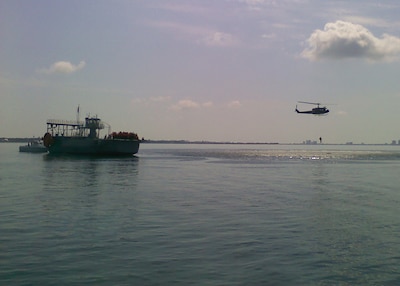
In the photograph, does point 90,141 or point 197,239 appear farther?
point 90,141

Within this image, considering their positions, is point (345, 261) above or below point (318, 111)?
below

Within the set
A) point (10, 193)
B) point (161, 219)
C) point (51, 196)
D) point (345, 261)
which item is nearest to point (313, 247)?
point (345, 261)

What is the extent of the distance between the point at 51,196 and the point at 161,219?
15.4 metres

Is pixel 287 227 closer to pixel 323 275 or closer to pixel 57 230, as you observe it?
pixel 323 275

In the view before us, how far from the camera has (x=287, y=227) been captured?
24484mm

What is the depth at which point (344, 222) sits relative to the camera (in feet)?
87.4

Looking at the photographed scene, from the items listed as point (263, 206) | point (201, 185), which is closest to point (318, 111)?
point (201, 185)

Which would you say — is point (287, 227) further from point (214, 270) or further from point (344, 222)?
point (214, 270)

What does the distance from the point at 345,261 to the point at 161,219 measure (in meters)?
Result: 12.2

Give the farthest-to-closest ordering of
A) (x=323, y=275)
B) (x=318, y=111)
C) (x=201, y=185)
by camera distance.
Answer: (x=318, y=111) → (x=201, y=185) → (x=323, y=275)

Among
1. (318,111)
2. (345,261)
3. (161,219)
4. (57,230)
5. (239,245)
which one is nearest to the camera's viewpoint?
(345,261)

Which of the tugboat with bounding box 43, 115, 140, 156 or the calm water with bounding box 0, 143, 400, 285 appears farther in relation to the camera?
the tugboat with bounding box 43, 115, 140, 156

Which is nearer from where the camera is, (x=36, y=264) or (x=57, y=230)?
(x=36, y=264)

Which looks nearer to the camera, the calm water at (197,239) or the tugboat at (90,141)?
the calm water at (197,239)
